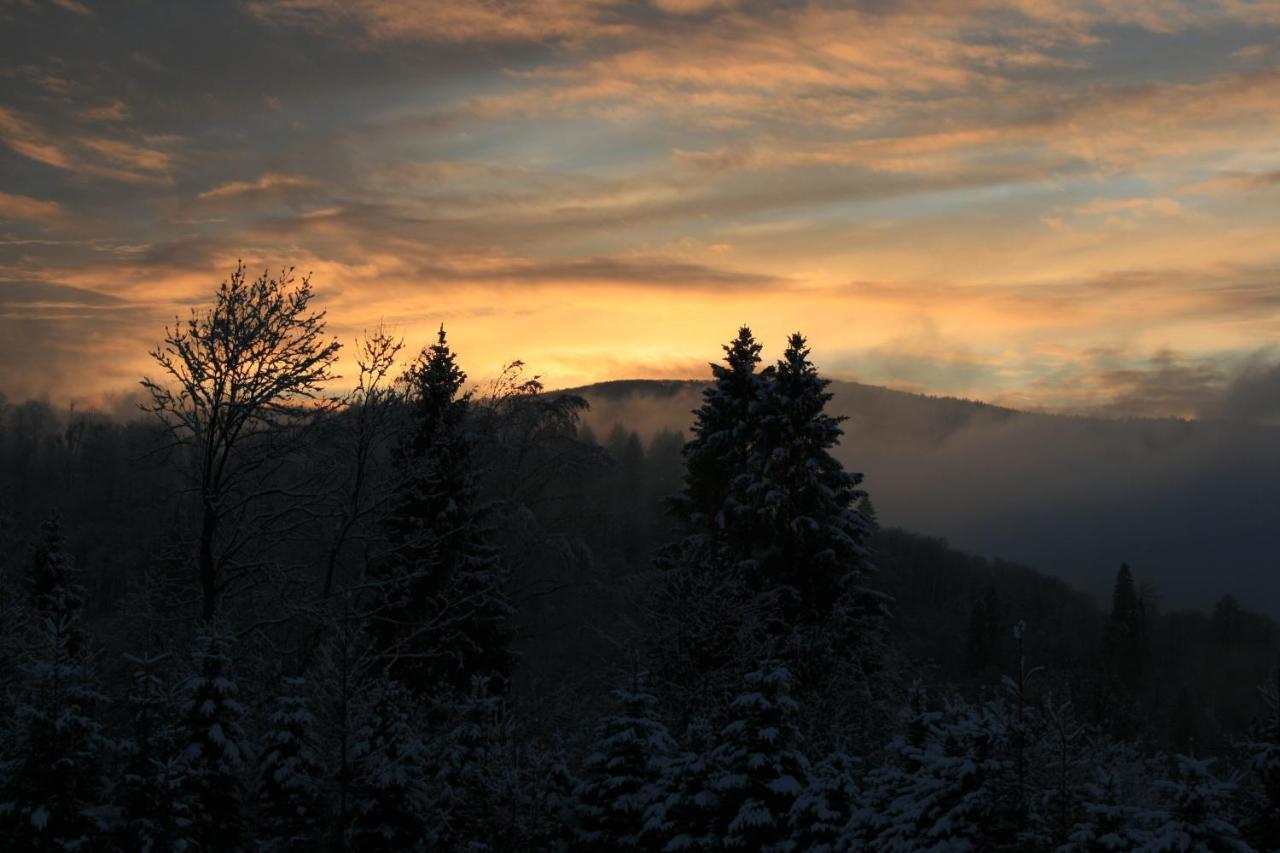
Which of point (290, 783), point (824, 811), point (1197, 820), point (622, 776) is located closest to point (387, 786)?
point (290, 783)

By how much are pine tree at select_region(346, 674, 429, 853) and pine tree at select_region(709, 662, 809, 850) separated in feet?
18.8

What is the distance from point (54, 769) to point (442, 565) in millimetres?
12159

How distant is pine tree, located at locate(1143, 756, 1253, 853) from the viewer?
41.1ft

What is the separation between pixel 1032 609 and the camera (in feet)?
651

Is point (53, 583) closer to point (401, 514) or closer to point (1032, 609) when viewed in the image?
point (401, 514)

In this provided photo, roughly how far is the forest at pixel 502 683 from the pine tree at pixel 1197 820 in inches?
1.5

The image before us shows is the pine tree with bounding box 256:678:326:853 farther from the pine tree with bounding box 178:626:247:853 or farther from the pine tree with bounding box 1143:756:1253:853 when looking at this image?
the pine tree with bounding box 1143:756:1253:853

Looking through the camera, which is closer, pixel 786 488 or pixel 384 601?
pixel 384 601

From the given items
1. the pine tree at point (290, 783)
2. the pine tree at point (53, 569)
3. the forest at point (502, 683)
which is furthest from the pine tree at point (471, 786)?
the pine tree at point (53, 569)

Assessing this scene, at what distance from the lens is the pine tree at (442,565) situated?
92.6ft

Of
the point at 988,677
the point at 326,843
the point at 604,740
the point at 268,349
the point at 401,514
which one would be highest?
the point at 268,349

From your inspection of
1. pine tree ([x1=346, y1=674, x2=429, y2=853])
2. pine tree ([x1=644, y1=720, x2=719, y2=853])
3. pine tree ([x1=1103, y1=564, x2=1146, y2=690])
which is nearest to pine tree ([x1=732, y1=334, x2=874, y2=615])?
pine tree ([x1=644, y1=720, x2=719, y2=853])

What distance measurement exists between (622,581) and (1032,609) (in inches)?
7232

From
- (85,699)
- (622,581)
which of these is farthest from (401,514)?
→ (85,699)
